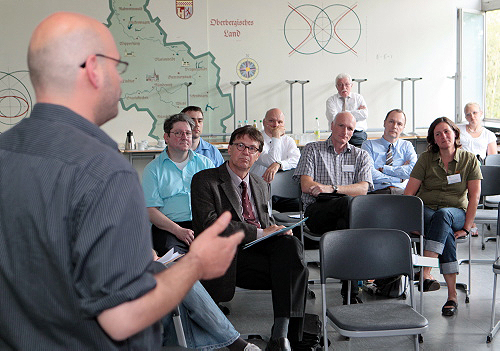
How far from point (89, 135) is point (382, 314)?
2.00 meters

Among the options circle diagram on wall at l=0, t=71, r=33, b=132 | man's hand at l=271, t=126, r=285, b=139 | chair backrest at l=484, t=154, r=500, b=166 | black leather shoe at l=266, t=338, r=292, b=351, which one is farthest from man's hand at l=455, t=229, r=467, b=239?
circle diagram on wall at l=0, t=71, r=33, b=132

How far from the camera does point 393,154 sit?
5664 mm

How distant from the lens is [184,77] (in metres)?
7.85

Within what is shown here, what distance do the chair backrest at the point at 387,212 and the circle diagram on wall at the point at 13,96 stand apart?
507 centimetres

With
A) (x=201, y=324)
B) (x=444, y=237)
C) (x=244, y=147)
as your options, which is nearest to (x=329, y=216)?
(x=444, y=237)

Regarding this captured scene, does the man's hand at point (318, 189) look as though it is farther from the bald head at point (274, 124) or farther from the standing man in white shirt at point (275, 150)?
the bald head at point (274, 124)

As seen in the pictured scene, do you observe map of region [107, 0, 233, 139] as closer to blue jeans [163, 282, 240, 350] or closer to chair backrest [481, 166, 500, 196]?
chair backrest [481, 166, 500, 196]

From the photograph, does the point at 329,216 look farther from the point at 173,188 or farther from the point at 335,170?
the point at 173,188

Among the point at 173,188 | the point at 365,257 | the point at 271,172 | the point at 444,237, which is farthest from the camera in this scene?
the point at 271,172

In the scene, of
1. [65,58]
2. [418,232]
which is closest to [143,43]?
[418,232]

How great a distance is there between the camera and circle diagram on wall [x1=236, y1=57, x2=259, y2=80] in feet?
26.3

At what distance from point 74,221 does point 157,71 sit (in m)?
6.87

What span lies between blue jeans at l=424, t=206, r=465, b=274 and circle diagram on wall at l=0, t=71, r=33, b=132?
5317 millimetres

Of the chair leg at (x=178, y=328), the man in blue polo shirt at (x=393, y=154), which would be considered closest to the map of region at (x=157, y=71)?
the man in blue polo shirt at (x=393, y=154)
